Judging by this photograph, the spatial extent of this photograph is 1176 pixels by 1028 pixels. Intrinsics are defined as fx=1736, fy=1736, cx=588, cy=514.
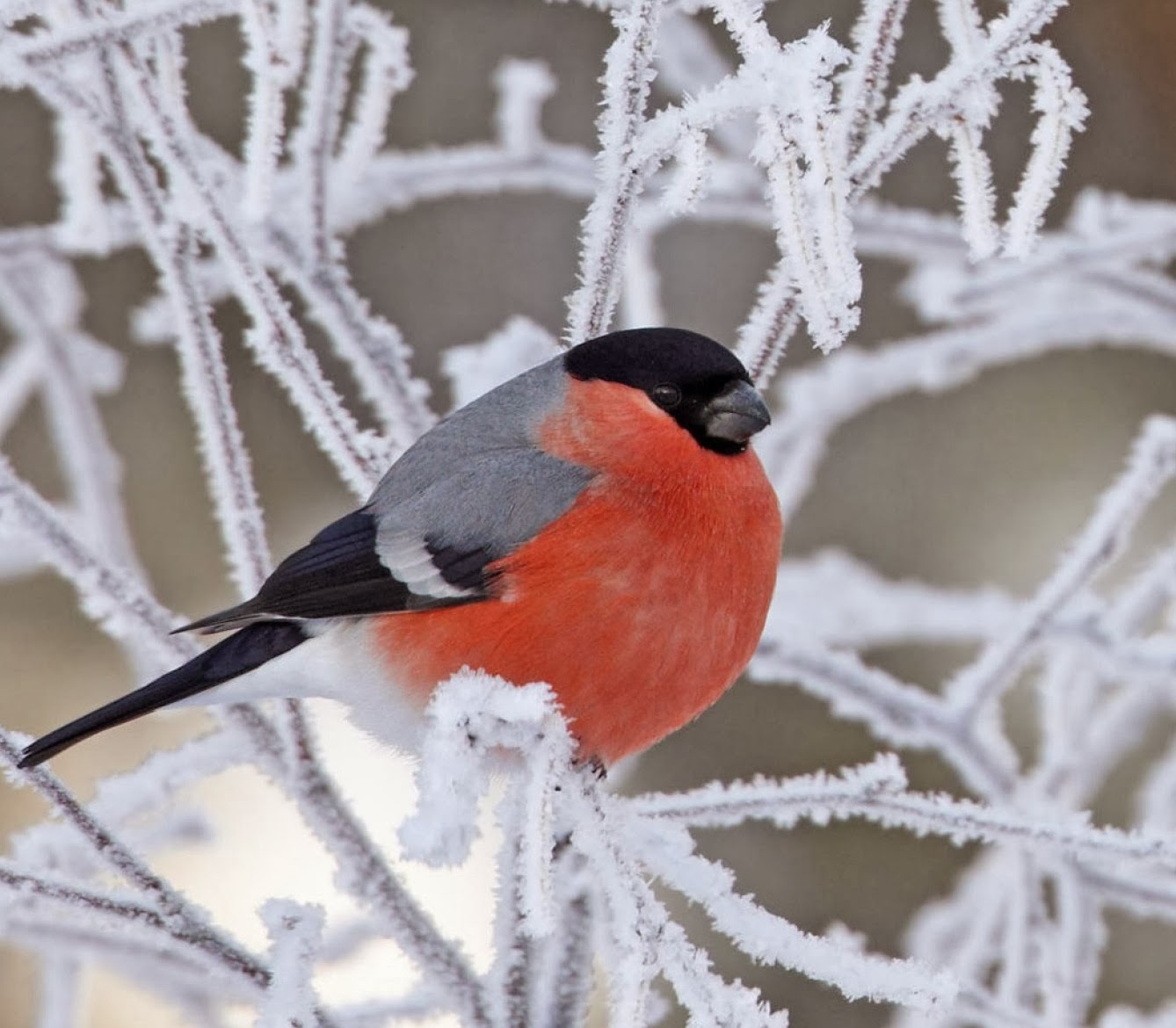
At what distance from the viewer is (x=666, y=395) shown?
194cm

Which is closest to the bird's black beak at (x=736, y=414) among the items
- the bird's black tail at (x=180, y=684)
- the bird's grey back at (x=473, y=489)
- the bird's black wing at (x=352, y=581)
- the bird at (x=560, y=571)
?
the bird at (x=560, y=571)

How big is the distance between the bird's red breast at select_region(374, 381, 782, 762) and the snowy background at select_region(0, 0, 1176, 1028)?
0.14 m

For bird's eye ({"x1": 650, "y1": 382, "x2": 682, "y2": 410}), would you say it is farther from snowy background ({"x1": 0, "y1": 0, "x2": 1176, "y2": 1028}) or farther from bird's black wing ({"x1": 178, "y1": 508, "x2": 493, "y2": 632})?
bird's black wing ({"x1": 178, "y1": 508, "x2": 493, "y2": 632})

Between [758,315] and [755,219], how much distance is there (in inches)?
30.4

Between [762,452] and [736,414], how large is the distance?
535mm

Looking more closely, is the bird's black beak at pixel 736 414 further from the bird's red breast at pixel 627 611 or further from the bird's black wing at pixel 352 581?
the bird's black wing at pixel 352 581

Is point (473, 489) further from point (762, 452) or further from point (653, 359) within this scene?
point (762, 452)

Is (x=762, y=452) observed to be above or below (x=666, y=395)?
below

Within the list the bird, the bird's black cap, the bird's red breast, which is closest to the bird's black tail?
the bird

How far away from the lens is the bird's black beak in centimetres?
181

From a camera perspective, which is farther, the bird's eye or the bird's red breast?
the bird's eye

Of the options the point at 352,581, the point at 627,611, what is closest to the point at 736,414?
the point at 627,611

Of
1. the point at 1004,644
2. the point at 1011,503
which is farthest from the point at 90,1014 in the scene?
the point at 1004,644

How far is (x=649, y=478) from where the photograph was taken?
1890 millimetres
